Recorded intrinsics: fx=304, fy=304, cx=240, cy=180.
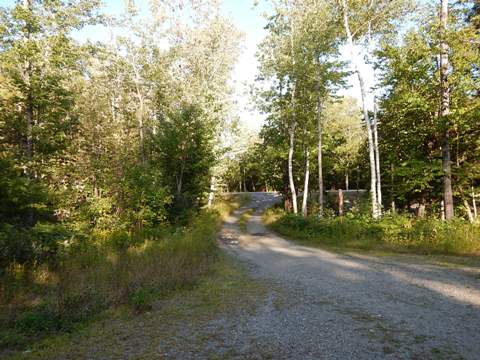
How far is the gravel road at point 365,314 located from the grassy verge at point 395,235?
2.34 meters

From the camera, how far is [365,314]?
16.3 ft

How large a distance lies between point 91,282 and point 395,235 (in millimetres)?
11103

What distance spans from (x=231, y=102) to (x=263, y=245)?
13.3 m

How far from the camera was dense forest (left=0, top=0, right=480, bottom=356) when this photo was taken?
8164 mm

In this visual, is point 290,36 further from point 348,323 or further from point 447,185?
point 348,323

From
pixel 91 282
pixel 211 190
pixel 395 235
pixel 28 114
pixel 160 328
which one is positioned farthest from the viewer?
pixel 211 190

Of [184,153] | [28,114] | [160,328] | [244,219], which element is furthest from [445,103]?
[244,219]

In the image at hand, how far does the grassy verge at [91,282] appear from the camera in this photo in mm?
4938

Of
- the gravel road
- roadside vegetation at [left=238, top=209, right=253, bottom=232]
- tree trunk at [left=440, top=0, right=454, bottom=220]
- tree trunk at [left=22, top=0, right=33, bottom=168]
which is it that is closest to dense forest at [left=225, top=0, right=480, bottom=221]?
tree trunk at [left=440, top=0, right=454, bottom=220]

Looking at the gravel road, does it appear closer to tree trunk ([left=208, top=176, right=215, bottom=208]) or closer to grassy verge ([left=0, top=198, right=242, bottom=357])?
grassy verge ([left=0, top=198, right=242, bottom=357])

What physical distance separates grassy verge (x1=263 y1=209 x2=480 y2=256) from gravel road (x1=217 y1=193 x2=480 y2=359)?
2.34 metres

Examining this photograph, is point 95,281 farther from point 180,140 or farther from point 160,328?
point 180,140

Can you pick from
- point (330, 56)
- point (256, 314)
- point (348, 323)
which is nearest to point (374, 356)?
point (348, 323)

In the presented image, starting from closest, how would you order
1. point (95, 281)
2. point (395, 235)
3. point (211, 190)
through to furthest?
point (95, 281), point (395, 235), point (211, 190)
